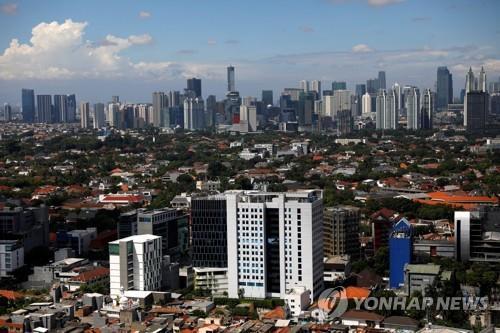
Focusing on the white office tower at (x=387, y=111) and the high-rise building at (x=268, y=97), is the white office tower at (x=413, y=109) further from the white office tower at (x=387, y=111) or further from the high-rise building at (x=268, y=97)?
the high-rise building at (x=268, y=97)

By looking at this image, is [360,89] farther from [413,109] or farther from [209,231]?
[209,231]

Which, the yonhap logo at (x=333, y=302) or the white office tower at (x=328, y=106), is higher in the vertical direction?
the white office tower at (x=328, y=106)

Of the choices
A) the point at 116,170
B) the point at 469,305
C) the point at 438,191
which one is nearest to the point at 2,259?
the point at 469,305

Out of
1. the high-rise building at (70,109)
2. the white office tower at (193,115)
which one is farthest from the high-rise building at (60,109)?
the white office tower at (193,115)

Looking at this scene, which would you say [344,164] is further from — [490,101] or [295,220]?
[295,220]

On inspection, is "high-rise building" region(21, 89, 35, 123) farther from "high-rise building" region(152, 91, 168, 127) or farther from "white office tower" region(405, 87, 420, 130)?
"white office tower" region(405, 87, 420, 130)

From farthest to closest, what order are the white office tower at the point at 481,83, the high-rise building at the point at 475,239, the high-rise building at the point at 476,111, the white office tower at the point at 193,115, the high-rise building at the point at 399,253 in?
the white office tower at the point at 193,115
the high-rise building at the point at 476,111
the white office tower at the point at 481,83
the high-rise building at the point at 475,239
the high-rise building at the point at 399,253
